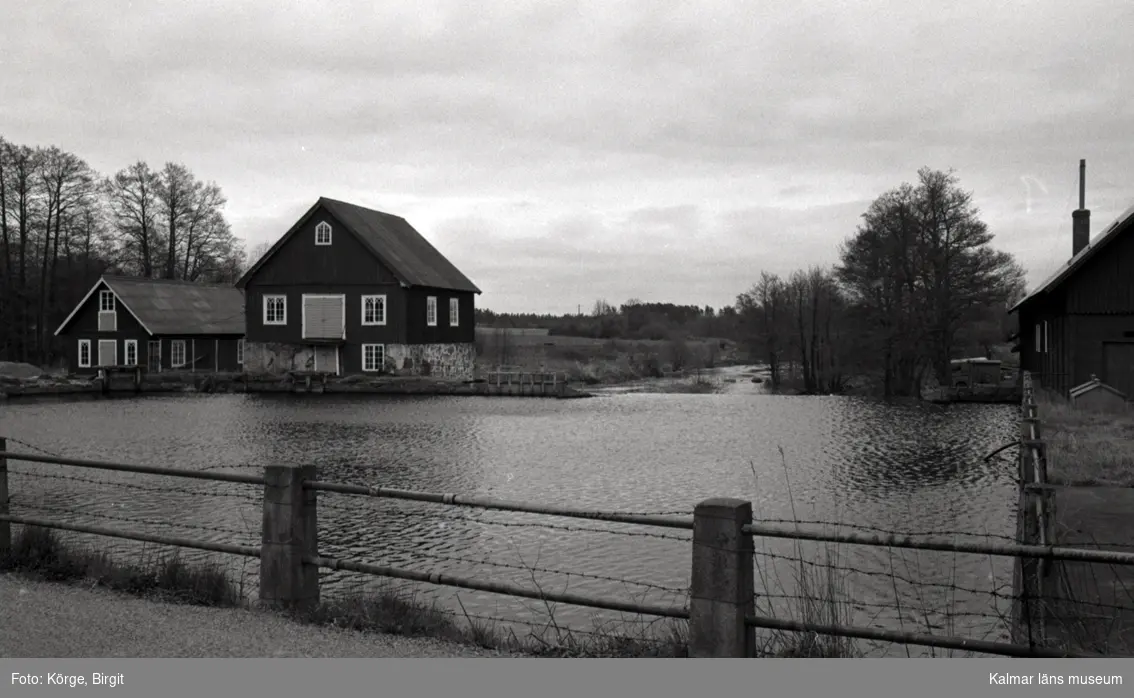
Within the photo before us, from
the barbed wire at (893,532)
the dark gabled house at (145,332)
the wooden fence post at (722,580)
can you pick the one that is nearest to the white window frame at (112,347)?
the dark gabled house at (145,332)

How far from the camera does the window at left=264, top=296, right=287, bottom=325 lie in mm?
51156

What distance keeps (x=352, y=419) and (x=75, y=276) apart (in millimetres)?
45951

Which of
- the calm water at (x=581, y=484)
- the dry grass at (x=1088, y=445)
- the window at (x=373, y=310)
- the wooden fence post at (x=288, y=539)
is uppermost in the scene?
the window at (x=373, y=310)

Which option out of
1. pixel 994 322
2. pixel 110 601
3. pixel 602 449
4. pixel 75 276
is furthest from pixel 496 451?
pixel 75 276

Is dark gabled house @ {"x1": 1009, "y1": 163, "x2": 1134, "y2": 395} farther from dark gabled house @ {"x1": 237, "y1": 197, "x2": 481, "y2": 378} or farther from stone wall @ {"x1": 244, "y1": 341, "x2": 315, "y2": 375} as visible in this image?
stone wall @ {"x1": 244, "y1": 341, "x2": 315, "y2": 375}

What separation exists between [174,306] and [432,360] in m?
18.1

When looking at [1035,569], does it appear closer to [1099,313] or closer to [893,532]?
[893,532]

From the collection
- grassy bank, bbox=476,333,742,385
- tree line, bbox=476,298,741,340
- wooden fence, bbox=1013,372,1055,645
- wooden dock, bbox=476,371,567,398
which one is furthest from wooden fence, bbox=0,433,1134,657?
tree line, bbox=476,298,741,340

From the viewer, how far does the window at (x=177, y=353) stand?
57844 millimetres

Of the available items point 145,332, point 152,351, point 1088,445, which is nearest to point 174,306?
point 145,332

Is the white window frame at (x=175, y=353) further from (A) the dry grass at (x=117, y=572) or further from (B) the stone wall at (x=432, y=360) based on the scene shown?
(A) the dry grass at (x=117, y=572)

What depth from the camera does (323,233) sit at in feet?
164

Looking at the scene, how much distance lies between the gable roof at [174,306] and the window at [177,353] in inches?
35.6

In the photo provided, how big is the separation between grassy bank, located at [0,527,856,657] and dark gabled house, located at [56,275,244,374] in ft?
165
